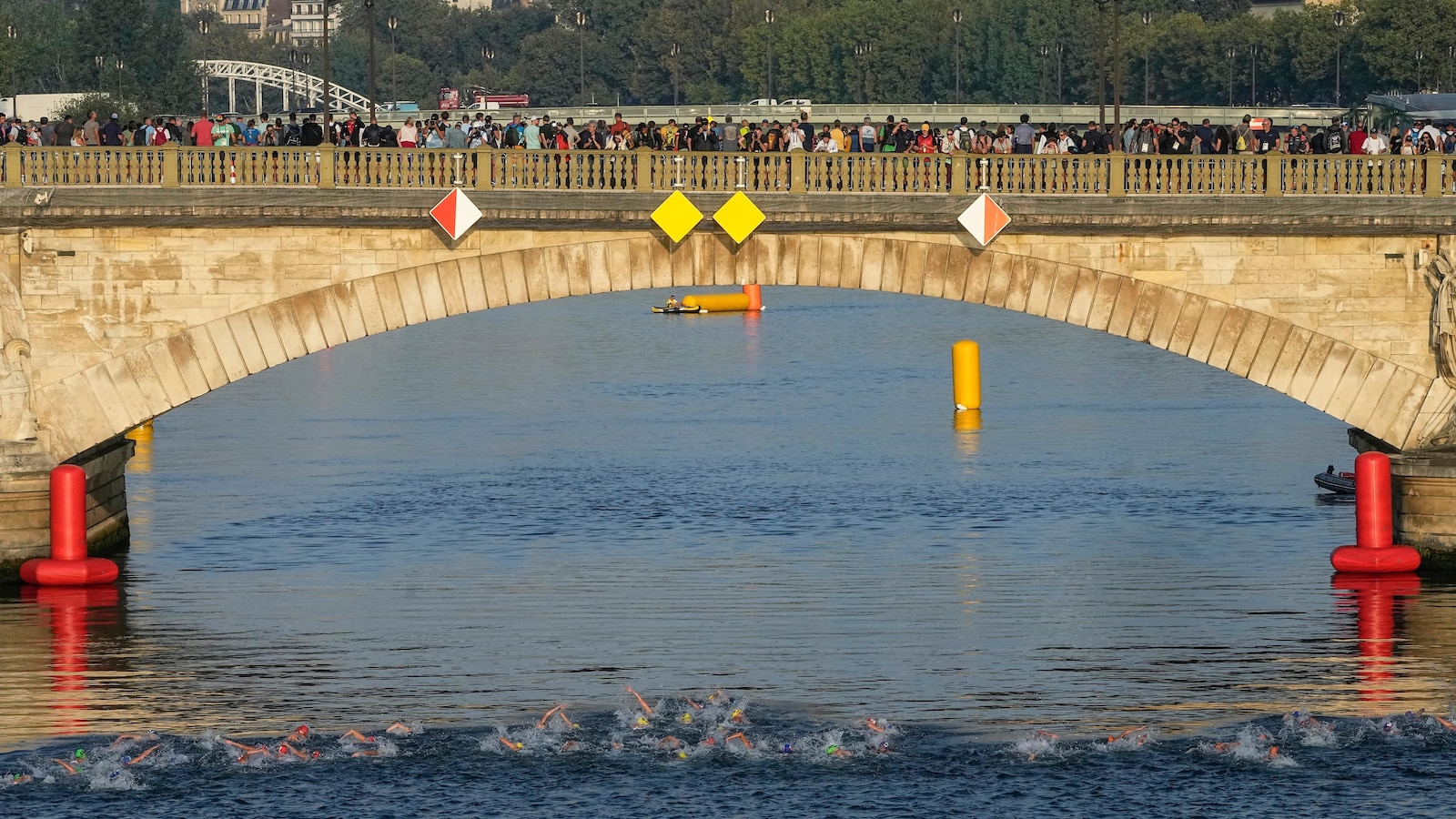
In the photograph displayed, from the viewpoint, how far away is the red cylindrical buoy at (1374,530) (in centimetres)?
3800

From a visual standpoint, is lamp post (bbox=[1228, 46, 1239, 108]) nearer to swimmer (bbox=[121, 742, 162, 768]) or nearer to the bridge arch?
the bridge arch

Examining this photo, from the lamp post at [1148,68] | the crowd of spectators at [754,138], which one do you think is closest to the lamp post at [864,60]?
the lamp post at [1148,68]

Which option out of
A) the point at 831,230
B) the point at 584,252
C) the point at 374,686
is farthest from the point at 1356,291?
the point at 374,686

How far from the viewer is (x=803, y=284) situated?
3906 centimetres

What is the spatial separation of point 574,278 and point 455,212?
221cm

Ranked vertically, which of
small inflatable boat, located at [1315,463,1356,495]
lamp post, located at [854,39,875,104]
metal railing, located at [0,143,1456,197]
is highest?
lamp post, located at [854,39,875,104]

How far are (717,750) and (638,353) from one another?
54808 millimetres

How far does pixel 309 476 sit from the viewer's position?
5431 cm

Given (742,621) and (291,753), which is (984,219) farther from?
(291,753)

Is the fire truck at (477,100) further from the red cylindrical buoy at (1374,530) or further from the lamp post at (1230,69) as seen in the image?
the red cylindrical buoy at (1374,530)

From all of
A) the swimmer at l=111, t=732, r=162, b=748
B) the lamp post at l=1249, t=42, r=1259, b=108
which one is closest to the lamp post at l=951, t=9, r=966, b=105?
the lamp post at l=1249, t=42, r=1259, b=108

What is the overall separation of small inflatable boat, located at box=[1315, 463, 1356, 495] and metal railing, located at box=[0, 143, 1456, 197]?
37.8ft

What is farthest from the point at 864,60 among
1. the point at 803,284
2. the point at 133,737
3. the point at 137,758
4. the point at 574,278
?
the point at 137,758

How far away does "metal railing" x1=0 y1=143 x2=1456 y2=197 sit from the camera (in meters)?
38.9
